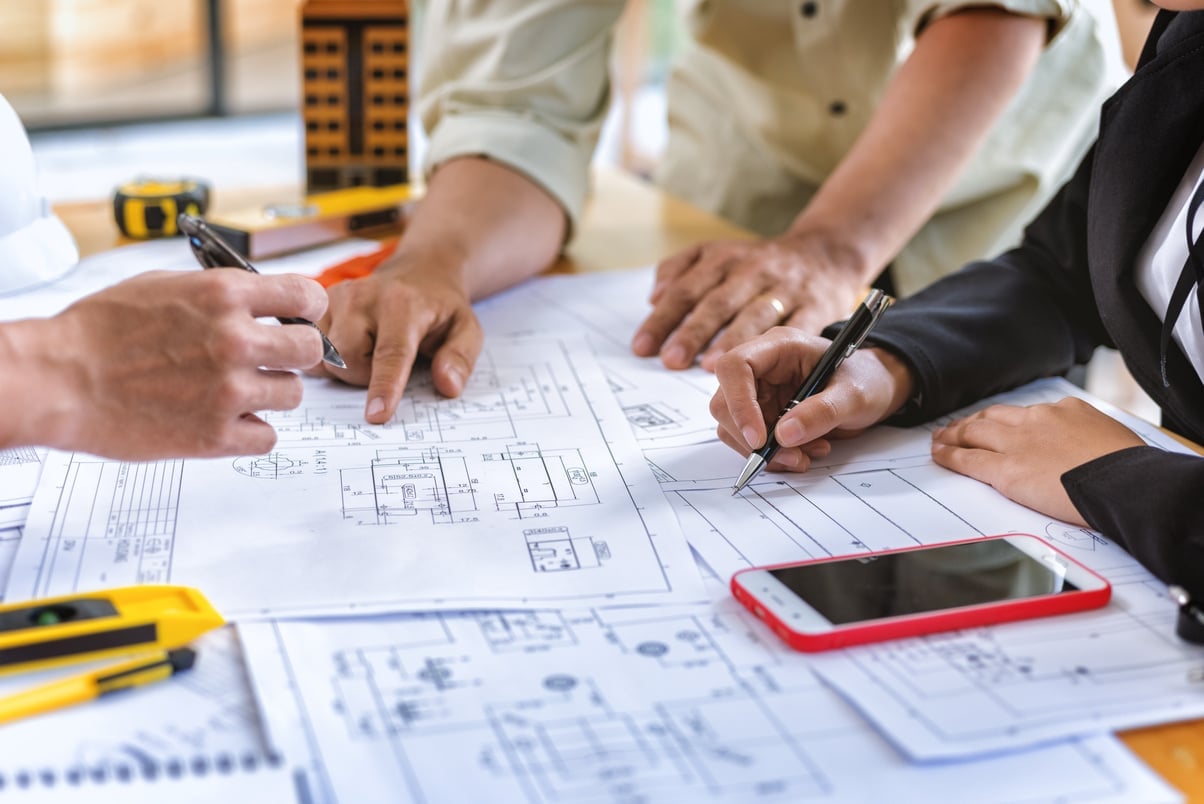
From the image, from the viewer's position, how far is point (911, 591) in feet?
1.98

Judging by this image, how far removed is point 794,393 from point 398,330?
0.32m

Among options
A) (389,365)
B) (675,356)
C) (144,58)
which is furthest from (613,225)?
(144,58)

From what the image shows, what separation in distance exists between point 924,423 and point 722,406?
17 centimetres

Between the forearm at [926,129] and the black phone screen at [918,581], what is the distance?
1.69 feet

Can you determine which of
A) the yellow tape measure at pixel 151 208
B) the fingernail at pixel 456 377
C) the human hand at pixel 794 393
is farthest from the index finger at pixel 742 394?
the yellow tape measure at pixel 151 208

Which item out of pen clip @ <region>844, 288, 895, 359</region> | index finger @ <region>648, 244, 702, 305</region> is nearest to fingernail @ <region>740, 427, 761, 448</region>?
pen clip @ <region>844, 288, 895, 359</region>

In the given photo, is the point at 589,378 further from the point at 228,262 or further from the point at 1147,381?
the point at 1147,381

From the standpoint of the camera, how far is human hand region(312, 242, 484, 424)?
2.88ft

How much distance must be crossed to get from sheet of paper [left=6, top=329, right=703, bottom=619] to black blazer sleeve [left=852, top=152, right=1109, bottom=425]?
0.24 m

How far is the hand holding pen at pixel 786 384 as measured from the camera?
77cm

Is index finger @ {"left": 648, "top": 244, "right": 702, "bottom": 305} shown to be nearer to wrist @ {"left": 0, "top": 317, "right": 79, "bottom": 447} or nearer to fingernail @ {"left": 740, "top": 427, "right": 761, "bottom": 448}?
fingernail @ {"left": 740, "top": 427, "right": 761, "bottom": 448}

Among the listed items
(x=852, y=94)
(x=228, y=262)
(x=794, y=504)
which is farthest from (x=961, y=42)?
(x=228, y=262)

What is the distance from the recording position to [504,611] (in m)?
0.60

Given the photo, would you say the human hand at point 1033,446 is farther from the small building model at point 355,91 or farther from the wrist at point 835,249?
the small building model at point 355,91
